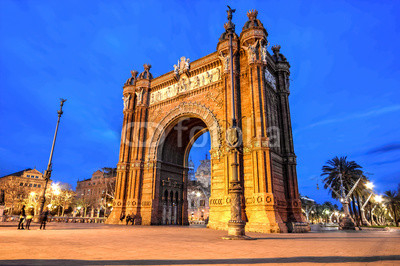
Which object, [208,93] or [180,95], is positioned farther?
[180,95]

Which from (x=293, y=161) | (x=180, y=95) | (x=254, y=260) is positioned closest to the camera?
(x=254, y=260)

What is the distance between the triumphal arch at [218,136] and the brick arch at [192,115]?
0.10 m

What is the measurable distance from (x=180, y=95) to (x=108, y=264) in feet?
76.9

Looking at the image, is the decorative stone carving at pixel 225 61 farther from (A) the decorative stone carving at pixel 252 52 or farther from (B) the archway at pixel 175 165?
(B) the archway at pixel 175 165

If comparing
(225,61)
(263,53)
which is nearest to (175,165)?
(225,61)

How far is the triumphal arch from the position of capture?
1900 cm

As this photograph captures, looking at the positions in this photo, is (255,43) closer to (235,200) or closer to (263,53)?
(263,53)

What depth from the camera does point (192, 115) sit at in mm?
25750

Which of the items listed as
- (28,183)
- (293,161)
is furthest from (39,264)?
(28,183)

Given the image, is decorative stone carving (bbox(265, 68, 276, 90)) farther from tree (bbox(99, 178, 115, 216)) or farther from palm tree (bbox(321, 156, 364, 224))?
tree (bbox(99, 178, 115, 216))

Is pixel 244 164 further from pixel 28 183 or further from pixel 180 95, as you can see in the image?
pixel 28 183

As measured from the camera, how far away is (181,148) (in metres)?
30.8

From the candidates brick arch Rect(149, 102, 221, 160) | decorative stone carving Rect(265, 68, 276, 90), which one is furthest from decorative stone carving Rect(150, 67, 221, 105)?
decorative stone carving Rect(265, 68, 276, 90)

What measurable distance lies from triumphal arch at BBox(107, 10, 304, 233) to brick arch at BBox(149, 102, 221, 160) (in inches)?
4.0
